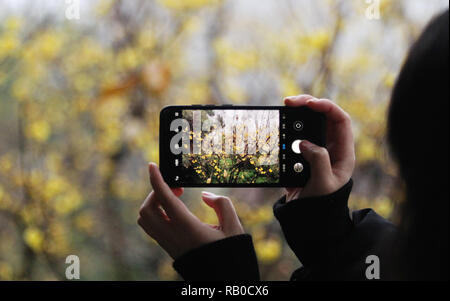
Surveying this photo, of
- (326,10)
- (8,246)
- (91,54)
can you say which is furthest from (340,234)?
(8,246)

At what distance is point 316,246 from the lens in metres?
0.48

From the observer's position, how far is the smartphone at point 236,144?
55 centimetres

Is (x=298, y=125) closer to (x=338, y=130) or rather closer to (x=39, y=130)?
(x=338, y=130)

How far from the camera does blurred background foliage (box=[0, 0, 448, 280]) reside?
1035mm

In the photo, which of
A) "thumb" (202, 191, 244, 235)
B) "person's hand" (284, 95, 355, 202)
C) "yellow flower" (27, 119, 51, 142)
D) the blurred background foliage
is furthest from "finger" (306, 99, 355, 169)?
"yellow flower" (27, 119, 51, 142)

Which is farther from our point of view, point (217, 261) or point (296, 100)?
point (296, 100)

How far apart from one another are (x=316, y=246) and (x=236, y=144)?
0.64 feet

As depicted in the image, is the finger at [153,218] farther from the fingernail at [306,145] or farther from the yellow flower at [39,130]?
the yellow flower at [39,130]

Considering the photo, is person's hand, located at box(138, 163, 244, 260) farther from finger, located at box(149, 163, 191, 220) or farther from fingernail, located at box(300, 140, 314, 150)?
fingernail, located at box(300, 140, 314, 150)

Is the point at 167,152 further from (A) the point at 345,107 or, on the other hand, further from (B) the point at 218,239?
(A) the point at 345,107

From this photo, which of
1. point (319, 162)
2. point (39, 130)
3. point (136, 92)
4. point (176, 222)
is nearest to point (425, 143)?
point (319, 162)

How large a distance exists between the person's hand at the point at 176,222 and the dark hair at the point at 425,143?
232mm

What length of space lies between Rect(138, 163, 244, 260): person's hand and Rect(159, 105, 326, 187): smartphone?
0.06 meters
